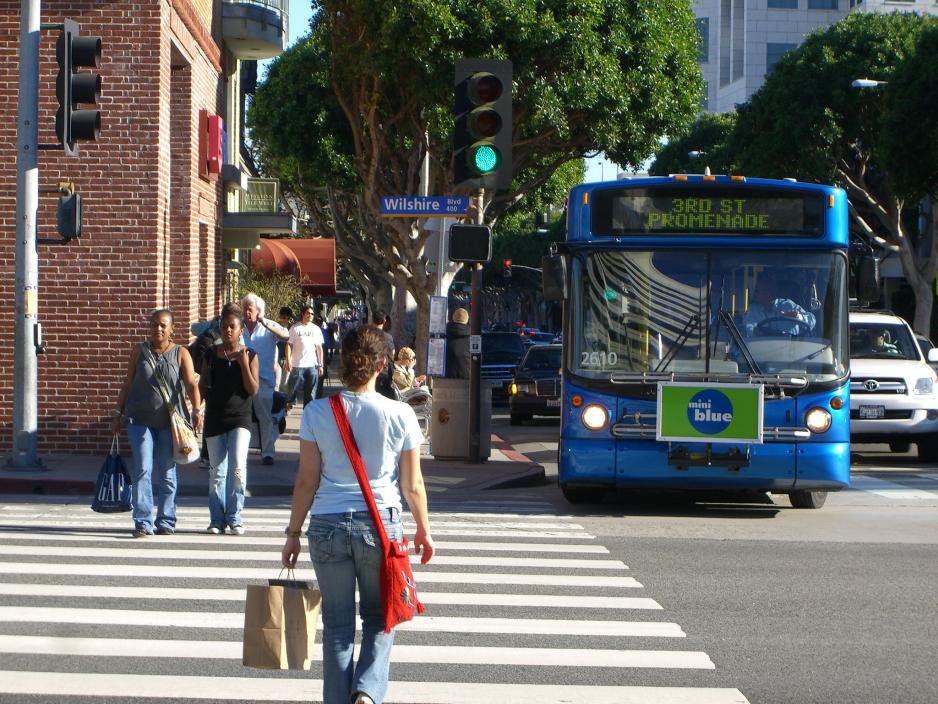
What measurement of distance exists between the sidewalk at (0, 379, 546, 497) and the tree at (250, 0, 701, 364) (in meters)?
13.7

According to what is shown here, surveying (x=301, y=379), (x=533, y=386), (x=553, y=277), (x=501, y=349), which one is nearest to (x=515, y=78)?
(x=501, y=349)

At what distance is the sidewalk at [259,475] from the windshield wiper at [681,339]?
10.7 ft

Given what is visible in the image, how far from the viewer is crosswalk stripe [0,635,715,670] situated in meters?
7.25

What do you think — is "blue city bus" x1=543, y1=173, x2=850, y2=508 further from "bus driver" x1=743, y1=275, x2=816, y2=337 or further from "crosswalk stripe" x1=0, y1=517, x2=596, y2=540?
"crosswalk stripe" x1=0, y1=517, x2=596, y2=540

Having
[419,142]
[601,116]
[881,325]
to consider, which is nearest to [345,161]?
[419,142]

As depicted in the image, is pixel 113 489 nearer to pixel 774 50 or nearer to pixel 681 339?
pixel 681 339

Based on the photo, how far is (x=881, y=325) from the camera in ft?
69.2

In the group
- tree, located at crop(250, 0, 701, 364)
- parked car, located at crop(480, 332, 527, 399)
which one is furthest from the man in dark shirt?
parked car, located at crop(480, 332, 527, 399)

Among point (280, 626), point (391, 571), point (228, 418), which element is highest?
point (228, 418)

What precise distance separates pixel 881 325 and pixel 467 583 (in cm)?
1321

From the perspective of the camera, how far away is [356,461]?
5.63 meters

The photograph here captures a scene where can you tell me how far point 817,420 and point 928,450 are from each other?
303 inches

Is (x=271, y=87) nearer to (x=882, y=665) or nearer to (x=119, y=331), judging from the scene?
(x=119, y=331)

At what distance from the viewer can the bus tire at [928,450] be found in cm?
1953
